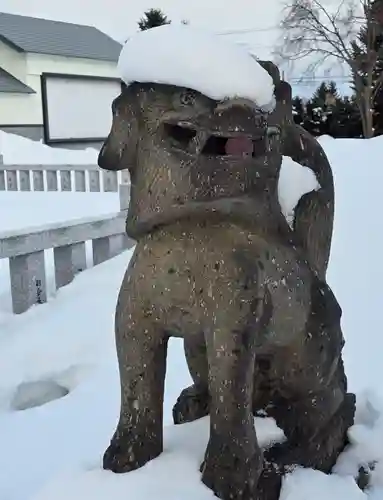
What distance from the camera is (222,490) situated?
3.49 feet

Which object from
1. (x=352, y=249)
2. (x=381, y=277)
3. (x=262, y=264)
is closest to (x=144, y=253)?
(x=262, y=264)

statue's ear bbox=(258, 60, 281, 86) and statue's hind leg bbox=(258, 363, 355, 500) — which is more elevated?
statue's ear bbox=(258, 60, 281, 86)

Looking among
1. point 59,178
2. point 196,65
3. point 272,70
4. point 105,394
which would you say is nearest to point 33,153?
point 59,178

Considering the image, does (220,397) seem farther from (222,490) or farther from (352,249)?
(352,249)

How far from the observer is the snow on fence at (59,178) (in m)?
5.93

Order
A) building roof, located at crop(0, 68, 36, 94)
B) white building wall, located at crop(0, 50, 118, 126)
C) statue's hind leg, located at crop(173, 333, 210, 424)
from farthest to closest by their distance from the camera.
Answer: white building wall, located at crop(0, 50, 118, 126), building roof, located at crop(0, 68, 36, 94), statue's hind leg, located at crop(173, 333, 210, 424)

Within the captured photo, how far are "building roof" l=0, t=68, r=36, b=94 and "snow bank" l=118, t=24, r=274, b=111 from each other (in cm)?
1293

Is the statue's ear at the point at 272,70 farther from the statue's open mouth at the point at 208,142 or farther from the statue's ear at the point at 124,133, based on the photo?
the statue's ear at the point at 124,133

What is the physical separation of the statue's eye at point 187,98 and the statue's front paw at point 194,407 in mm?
632

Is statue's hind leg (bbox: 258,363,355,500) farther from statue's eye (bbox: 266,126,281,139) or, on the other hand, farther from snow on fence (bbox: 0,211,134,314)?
snow on fence (bbox: 0,211,134,314)

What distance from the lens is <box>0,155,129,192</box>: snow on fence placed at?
5.93m

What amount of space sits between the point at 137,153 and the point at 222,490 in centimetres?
60

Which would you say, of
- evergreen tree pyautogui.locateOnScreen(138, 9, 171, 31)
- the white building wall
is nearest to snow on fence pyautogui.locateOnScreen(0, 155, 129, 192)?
the white building wall

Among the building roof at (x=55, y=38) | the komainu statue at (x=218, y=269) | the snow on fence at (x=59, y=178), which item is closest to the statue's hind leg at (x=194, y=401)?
the komainu statue at (x=218, y=269)
